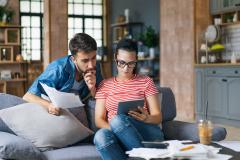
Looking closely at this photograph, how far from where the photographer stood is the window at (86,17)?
1115 centimetres

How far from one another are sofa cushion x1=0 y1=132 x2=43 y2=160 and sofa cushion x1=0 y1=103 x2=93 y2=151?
0.44 feet

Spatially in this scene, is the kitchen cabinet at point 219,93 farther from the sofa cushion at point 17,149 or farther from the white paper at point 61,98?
the sofa cushion at point 17,149

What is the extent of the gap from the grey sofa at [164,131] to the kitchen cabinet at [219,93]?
11.4 feet

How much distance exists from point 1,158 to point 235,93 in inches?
187

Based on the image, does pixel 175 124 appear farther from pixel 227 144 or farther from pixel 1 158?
pixel 1 158

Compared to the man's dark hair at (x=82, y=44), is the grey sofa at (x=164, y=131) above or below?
below

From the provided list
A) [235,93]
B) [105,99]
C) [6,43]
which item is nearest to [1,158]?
[105,99]

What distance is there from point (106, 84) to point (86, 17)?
28.4ft

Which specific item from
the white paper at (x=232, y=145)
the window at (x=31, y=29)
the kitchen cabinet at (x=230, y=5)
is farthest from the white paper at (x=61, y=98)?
the window at (x=31, y=29)

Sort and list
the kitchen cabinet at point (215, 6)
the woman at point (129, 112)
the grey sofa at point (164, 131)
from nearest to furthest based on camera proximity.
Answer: the woman at point (129, 112), the grey sofa at point (164, 131), the kitchen cabinet at point (215, 6)

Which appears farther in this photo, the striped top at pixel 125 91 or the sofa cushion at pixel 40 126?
the striped top at pixel 125 91

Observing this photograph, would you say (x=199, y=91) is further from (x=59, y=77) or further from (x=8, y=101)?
(x=8, y=101)

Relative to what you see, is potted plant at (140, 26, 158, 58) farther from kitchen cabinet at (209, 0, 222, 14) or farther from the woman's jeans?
the woman's jeans

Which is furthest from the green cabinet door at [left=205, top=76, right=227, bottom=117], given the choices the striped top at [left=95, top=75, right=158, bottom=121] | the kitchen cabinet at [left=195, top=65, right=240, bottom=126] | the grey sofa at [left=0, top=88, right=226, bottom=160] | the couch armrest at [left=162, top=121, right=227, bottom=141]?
the striped top at [left=95, top=75, right=158, bottom=121]
